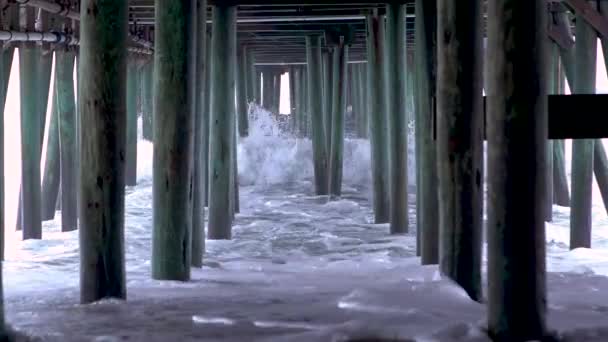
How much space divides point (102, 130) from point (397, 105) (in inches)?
218

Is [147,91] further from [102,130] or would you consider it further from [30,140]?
[102,130]

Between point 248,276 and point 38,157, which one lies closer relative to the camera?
point 248,276

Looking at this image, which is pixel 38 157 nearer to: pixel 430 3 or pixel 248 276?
pixel 248 276

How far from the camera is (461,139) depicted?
4191 millimetres

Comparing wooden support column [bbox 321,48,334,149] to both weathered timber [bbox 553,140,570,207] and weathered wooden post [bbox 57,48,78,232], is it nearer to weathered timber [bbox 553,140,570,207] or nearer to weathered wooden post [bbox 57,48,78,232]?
weathered timber [bbox 553,140,570,207]

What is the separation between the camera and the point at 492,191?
310 cm

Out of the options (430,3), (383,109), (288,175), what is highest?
(430,3)

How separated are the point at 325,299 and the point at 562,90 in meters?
8.10

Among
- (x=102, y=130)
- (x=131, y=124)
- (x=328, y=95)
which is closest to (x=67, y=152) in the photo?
(x=131, y=124)

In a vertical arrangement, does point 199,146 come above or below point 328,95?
below

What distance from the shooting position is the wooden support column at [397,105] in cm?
936

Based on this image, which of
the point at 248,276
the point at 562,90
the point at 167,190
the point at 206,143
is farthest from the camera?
the point at 562,90

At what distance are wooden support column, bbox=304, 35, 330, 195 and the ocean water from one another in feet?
7.19

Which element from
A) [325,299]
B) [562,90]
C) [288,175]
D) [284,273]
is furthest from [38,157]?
[288,175]
